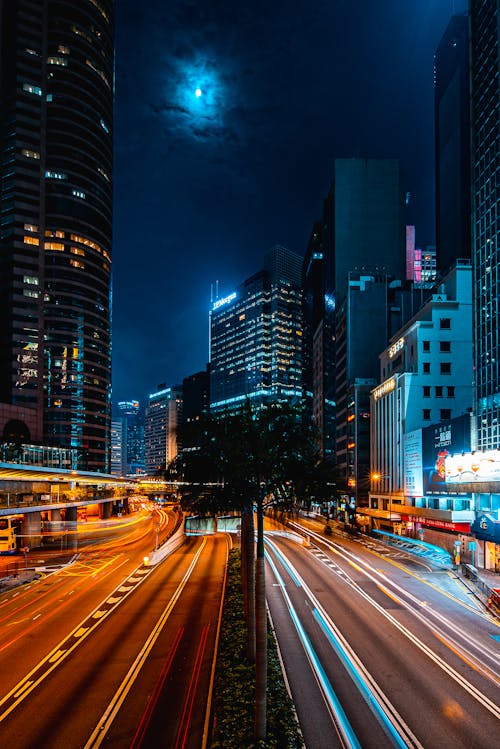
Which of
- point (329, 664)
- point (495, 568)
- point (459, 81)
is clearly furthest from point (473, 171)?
point (459, 81)

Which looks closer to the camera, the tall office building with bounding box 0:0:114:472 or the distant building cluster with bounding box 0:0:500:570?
the distant building cluster with bounding box 0:0:500:570

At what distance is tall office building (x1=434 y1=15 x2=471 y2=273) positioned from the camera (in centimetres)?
17975

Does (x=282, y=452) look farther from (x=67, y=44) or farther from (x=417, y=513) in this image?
(x=67, y=44)

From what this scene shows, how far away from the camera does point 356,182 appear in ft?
554

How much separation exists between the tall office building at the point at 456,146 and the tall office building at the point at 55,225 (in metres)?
101

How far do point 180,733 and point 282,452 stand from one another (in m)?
9.64

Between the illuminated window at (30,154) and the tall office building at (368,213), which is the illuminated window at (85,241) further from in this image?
the tall office building at (368,213)

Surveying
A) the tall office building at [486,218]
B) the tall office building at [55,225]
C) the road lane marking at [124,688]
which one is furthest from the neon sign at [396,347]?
the tall office building at [55,225]

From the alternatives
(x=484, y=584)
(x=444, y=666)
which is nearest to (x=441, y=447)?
(x=484, y=584)

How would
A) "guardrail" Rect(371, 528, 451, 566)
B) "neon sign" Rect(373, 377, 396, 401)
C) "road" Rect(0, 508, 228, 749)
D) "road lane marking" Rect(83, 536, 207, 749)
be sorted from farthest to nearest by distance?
"neon sign" Rect(373, 377, 396, 401), "guardrail" Rect(371, 528, 451, 566), "road" Rect(0, 508, 228, 749), "road lane marking" Rect(83, 536, 207, 749)

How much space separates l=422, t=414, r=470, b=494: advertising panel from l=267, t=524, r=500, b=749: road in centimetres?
1424

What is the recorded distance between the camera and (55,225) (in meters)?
139

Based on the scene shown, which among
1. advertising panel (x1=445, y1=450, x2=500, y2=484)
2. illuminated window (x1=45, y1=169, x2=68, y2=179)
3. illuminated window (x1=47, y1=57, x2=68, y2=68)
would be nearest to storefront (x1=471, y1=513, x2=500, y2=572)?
advertising panel (x1=445, y1=450, x2=500, y2=484)

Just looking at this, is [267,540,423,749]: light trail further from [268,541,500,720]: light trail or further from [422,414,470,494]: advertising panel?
[422,414,470,494]: advertising panel
